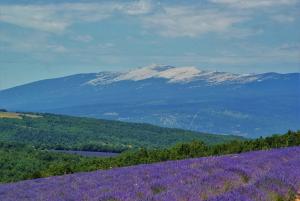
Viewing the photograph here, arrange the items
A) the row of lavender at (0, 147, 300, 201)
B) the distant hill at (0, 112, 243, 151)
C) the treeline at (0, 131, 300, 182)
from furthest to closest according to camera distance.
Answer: the distant hill at (0, 112, 243, 151), the treeline at (0, 131, 300, 182), the row of lavender at (0, 147, 300, 201)

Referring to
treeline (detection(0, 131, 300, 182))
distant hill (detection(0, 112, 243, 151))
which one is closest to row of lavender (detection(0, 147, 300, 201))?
treeline (detection(0, 131, 300, 182))

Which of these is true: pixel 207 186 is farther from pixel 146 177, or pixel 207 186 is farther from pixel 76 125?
pixel 76 125

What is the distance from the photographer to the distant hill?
12619 cm

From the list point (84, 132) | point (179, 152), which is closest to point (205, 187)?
point (179, 152)

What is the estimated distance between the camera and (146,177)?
14156 mm

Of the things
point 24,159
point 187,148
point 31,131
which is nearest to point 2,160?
point 24,159

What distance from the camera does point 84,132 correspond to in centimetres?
13988

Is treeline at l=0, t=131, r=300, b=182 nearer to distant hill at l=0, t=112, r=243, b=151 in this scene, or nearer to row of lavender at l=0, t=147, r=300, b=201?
row of lavender at l=0, t=147, r=300, b=201

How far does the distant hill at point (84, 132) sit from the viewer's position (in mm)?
126188

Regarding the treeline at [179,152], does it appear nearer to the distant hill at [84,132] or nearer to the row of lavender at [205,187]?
the row of lavender at [205,187]

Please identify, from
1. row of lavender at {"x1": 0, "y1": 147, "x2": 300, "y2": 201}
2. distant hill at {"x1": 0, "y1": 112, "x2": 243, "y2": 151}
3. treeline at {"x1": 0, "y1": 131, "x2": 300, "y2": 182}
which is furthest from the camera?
distant hill at {"x1": 0, "y1": 112, "x2": 243, "y2": 151}

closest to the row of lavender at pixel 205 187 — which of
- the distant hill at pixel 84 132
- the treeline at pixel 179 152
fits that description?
the treeline at pixel 179 152

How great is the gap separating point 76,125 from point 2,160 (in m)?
81.8

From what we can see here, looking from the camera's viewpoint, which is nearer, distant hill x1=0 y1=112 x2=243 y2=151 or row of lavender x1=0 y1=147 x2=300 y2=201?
row of lavender x1=0 y1=147 x2=300 y2=201
